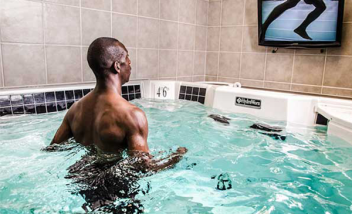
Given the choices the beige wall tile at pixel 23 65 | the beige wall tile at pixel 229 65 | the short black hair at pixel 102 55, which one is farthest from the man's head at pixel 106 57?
the beige wall tile at pixel 229 65

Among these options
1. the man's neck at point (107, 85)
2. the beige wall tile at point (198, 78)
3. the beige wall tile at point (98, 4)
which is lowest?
the beige wall tile at point (198, 78)

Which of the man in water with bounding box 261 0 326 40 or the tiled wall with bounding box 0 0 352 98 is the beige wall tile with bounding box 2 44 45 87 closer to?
the tiled wall with bounding box 0 0 352 98

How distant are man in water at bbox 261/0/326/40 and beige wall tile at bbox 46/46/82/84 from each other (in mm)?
2161

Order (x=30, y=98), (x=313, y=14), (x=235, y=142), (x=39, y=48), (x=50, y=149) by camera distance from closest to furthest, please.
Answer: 1. (x=50, y=149)
2. (x=235, y=142)
3. (x=30, y=98)
4. (x=39, y=48)
5. (x=313, y=14)

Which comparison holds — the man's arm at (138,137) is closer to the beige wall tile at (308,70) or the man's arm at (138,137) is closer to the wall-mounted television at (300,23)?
the wall-mounted television at (300,23)

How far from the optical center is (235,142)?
2.11 meters

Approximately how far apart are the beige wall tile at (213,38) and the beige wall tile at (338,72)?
4.82ft

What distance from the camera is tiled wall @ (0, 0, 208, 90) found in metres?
2.54

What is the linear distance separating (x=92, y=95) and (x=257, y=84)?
118 inches

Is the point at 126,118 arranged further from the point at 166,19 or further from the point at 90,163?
the point at 166,19

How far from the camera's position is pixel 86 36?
3.00m

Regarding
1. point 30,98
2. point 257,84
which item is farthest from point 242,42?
point 30,98

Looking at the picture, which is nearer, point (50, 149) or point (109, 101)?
point (109, 101)

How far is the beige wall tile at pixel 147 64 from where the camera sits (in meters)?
3.56
